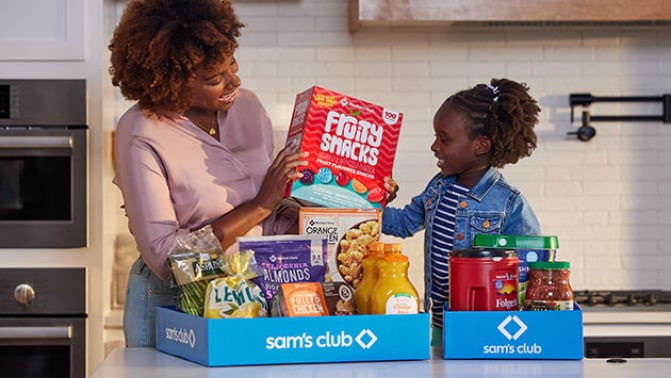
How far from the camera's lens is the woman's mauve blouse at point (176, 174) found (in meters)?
2.18

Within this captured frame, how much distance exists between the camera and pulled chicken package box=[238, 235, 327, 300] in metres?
1.90

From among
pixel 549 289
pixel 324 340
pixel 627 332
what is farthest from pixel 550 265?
pixel 627 332

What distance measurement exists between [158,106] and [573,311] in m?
1.07

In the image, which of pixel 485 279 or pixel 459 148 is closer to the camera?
pixel 485 279

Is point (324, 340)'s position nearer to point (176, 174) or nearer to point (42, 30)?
point (176, 174)

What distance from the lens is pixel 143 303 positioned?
2.29 metres

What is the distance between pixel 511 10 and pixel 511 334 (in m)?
2.02

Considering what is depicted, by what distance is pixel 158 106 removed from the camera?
90.5 inches

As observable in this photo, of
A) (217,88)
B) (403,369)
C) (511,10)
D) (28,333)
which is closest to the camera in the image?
(403,369)

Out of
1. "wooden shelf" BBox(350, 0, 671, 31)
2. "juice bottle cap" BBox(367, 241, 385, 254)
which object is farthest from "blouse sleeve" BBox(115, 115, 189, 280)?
"wooden shelf" BBox(350, 0, 671, 31)

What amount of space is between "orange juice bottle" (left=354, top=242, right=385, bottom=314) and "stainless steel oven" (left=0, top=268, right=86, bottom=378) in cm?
176

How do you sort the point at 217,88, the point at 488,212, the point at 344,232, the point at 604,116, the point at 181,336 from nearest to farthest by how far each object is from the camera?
the point at 181,336 < the point at 344,232 < the point at 217,88 < the point at 488,212 < the point at 604,116

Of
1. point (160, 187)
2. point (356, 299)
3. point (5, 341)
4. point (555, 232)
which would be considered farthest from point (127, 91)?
point (555, 232)

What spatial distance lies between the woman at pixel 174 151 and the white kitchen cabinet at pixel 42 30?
119 cm
